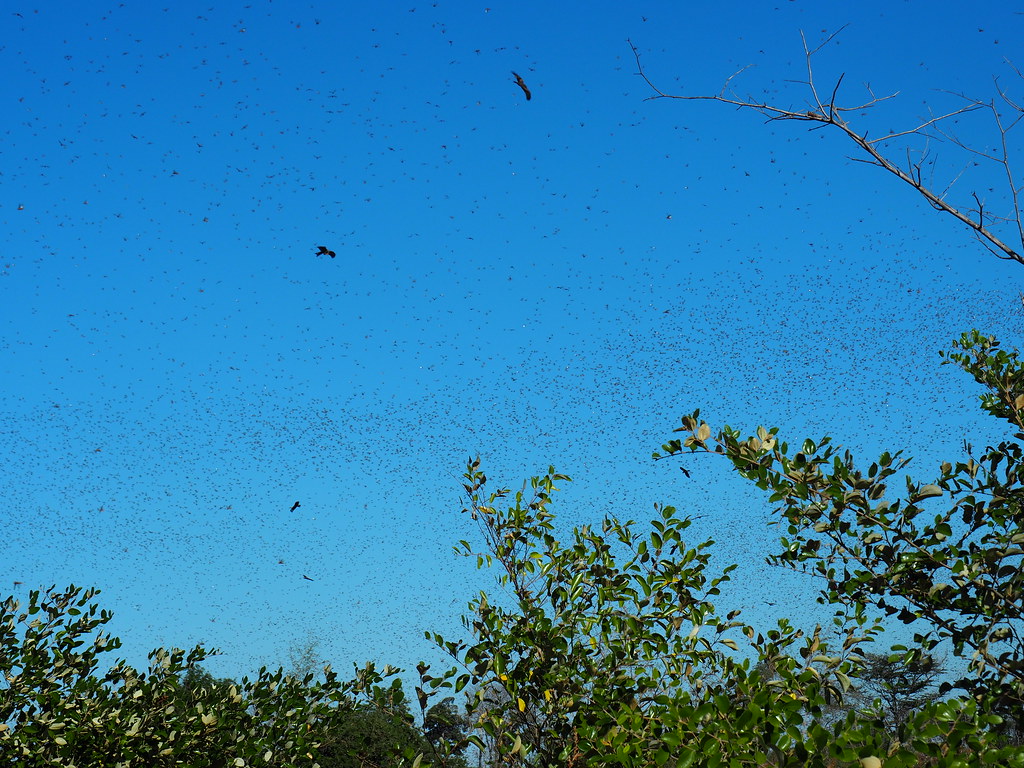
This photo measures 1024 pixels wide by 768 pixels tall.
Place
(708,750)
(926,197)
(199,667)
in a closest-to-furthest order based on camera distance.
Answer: (708,750) → (926,197) → (199,667)

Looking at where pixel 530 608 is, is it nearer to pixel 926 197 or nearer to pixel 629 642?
pixel 629 642

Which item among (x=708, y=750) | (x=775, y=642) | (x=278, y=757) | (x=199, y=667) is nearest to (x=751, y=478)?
(x=775, y=642)

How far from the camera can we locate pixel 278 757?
22.8 ft

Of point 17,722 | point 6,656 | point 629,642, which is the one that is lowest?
point 17,722

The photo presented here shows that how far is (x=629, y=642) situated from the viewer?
5.38 metres

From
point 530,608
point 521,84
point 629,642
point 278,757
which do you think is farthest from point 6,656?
point 521,84

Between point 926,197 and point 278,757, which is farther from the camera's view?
point 278,757

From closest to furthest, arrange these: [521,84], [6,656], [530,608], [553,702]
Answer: [553,702], [530,608], [6,656], [521,84]

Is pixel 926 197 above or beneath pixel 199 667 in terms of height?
beneath

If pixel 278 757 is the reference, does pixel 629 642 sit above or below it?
above

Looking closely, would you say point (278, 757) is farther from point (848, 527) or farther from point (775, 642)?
point (848, 527)

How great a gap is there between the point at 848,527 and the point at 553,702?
2080 millimetres

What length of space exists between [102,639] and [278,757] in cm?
255

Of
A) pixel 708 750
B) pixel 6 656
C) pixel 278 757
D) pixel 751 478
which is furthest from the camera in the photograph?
pixel 6 656
